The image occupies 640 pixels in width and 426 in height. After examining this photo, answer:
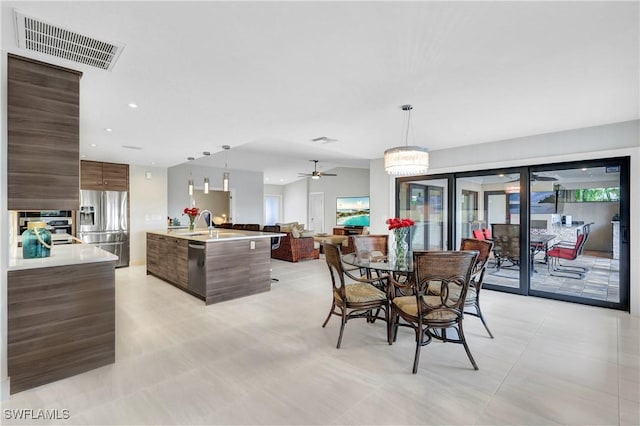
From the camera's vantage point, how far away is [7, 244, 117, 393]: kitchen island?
216 centimetres

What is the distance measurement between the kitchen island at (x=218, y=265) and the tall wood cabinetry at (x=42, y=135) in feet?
6.38

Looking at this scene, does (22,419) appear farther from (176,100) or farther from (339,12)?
(339,12)

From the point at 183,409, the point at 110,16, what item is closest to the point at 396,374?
the point at 183,409

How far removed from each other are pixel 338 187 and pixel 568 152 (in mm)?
8117

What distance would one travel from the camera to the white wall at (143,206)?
6738 millimetres

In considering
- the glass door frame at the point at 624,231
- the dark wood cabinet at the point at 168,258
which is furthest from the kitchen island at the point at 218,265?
the glass door frame at the point at 624,231

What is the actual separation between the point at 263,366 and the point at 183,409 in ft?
2.22

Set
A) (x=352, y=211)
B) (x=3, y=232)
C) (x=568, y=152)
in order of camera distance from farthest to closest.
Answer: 1. (x=352, y=211)
2. (x=568, y=152)
3. (x=3, y=232)

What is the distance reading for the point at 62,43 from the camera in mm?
2023

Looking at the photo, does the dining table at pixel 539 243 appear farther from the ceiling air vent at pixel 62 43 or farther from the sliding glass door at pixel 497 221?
the ceiling air vent at pixel 62 43

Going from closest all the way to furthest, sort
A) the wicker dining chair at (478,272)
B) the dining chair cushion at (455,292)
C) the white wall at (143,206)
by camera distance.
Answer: the dining chair cushion at (455,292), the wicker dining chair at (478,272), the white wall at (143,206)

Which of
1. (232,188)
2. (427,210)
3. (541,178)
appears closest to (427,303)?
(541,178)

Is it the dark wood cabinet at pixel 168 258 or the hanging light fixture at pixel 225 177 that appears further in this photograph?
the hanging light fixture at pixel 225 177

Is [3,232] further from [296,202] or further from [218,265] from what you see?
[296,202]
